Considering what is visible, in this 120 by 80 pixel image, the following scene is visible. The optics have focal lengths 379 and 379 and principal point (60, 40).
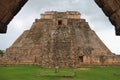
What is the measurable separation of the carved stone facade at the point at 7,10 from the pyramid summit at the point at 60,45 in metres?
25.1

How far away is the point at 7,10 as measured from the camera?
213 inches

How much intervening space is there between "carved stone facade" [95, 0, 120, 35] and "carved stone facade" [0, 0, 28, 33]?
114 cm

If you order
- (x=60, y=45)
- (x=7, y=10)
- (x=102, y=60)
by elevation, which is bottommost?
(x=7, y=10)

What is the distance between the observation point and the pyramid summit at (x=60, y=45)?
31.3m

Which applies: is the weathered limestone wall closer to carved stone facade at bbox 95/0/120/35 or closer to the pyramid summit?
the pyramid summit

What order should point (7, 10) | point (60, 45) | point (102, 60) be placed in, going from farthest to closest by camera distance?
point (102, 60) → point (60, 45) → point (7, 10)

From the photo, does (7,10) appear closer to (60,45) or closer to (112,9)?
(112,9)

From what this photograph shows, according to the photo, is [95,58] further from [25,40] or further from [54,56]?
[25,40]

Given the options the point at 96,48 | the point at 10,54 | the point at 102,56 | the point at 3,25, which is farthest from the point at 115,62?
the point at 3,25

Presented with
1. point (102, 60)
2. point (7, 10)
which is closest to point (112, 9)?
point (7, 10)

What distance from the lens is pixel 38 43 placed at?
4166 cm

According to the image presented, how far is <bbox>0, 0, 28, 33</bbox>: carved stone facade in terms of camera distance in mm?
5352

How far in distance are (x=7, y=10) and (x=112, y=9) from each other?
4.91 feet

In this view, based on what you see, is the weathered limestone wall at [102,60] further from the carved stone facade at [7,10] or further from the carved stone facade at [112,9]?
the carved stone facade at [7,10]
